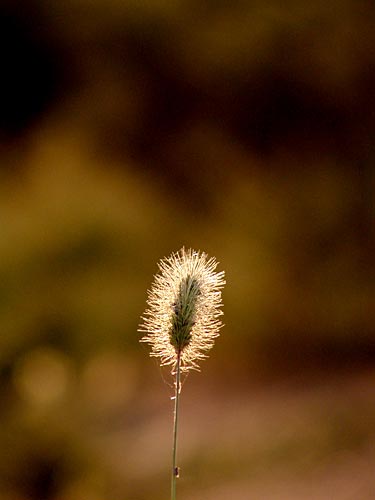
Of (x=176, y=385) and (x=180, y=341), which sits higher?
(x=180, y=341)

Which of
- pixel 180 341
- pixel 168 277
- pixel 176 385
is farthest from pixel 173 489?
pixel 168 277

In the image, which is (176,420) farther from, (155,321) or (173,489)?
(155,321)

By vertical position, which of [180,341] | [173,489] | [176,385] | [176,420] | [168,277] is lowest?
[173,489]

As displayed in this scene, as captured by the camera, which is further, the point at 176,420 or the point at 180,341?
the point at 180,341

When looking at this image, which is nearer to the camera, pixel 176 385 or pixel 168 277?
pixel 176 385

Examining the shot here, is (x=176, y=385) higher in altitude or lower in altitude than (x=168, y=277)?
lower

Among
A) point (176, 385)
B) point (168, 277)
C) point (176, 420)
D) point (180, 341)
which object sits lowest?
point (176, 420)

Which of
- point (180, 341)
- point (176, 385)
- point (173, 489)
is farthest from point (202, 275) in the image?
point (173, 489)

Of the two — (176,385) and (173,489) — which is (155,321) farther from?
(173,489)
